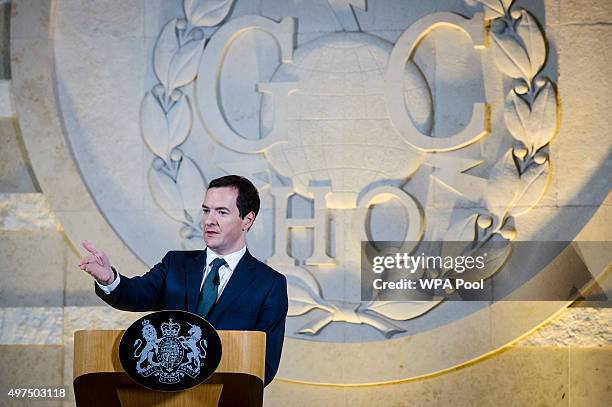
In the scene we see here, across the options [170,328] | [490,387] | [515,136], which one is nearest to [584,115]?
[515,136]

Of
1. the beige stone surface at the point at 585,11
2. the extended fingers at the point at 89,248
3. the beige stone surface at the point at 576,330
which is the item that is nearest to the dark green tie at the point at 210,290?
the extended fingers at the point at 89,248

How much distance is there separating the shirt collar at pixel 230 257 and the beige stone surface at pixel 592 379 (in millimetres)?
1778

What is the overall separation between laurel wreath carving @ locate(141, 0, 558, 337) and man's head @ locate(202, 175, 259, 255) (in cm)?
83

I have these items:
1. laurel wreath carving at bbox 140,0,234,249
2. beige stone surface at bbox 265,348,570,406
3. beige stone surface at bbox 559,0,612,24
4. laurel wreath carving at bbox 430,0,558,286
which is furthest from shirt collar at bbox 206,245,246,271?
beige stone surface at bbox 559,0,612,24

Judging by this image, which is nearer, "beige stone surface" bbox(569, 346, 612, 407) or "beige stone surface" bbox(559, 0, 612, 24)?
"beige stone surface" bbox(569, 346, 612, 407)

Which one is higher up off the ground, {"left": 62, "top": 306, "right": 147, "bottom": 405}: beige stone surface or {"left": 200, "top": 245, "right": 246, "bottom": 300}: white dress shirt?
{"left": 200, "top": 245, "right": 246, "bottom": 300}: white dress shirt

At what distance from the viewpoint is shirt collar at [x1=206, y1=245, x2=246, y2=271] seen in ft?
14.3

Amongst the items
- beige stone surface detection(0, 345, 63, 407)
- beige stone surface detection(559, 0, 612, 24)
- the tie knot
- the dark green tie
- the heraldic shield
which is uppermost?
beige stone surface detection(559, 0, 612, 24)

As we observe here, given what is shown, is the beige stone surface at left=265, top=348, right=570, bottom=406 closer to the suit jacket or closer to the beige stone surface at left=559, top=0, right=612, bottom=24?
the suit jacket

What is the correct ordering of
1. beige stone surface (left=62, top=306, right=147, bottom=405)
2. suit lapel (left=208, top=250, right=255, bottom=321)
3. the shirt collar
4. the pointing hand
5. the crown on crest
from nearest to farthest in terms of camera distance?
the crown on crest
the pointing hand
suit lapel (left=208, top=250, right=255, bottom=321)
the shirt collar
beige stone surface (left=62, top=306, right=147, bottom=405)

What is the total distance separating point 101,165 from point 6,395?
124cm

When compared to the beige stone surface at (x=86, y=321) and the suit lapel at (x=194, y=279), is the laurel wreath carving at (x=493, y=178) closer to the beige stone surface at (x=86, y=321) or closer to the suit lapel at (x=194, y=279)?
the beige stone surface at (x=86, y=321)

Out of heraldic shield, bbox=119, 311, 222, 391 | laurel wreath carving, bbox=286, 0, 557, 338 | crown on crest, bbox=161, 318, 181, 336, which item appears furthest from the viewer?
laurel wreath carving, bbox=286, 0, 557, 338

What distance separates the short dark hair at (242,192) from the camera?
14.5ft
